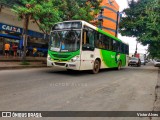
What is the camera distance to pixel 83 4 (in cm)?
2334

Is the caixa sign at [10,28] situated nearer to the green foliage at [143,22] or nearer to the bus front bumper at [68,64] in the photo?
the bus front bumper at [68,64]

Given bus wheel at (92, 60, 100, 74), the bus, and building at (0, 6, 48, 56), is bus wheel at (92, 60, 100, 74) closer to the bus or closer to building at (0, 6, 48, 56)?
the bus

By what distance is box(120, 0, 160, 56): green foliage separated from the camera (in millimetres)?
24281

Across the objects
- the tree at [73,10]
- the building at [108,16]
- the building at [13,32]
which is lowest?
the building at [13,32]

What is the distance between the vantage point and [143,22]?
27.6 m

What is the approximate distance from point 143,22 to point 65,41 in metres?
18.1

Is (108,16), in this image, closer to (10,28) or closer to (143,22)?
(143,22)

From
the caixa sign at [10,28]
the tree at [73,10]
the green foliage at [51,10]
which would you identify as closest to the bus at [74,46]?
the green foliage at [51,10]

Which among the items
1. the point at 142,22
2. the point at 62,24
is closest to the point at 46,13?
the point at 62,24

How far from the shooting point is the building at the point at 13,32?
2198 centimetres

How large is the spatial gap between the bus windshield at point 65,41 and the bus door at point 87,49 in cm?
44

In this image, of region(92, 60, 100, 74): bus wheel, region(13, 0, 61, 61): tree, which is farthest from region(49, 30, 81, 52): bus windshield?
region(13, 0, 61, 61): tree

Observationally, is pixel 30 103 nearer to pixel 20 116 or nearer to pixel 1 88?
Result: pixel 20 116

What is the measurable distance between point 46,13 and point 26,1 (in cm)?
209
